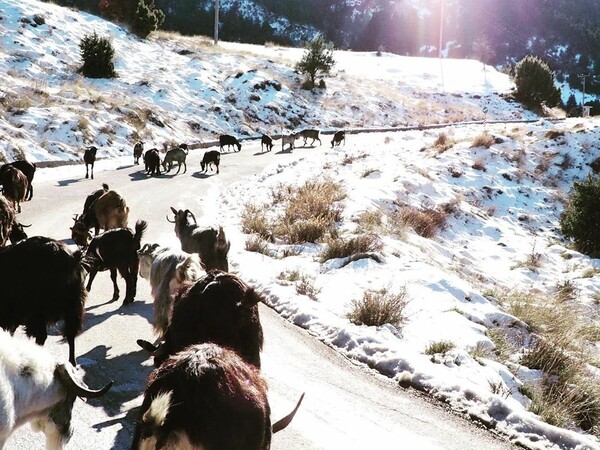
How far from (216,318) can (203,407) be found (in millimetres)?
1105

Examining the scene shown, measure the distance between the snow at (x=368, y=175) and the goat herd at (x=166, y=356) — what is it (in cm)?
264

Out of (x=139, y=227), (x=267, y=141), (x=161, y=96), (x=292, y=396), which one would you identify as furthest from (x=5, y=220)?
(x=161, y=96)

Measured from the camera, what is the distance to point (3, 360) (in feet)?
8.62

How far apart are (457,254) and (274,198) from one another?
5328 mm

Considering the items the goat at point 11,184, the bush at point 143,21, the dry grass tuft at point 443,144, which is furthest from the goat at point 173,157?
the bush at point 143,21

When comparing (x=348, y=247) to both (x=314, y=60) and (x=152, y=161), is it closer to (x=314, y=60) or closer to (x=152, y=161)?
(x=152, y=161)

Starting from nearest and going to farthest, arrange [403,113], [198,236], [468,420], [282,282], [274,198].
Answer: [468,420] → [198,236] → [282,282] → [274,198] → [403,113]

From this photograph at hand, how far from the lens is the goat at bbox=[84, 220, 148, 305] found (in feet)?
23.0

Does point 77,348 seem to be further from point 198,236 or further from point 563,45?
point 563,45

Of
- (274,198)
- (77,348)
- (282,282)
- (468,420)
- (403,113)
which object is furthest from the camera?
(403,113)

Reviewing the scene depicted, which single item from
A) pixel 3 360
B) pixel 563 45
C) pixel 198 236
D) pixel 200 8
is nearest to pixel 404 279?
pixel 198 236

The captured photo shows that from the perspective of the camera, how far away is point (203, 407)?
2.38 metres

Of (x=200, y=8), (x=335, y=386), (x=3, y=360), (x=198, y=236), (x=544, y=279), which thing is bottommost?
(x=544, y=279)

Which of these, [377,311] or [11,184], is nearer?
[377,311]
